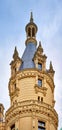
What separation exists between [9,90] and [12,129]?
8.91 metres

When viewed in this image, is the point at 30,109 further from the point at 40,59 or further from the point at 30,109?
the point at 40,59

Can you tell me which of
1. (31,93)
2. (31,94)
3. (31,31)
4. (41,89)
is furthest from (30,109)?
A: (31,31)

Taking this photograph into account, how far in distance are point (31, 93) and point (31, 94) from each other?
0.24m

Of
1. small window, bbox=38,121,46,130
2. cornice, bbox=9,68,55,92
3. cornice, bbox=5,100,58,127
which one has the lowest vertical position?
small window, bbox=38,121,46,130

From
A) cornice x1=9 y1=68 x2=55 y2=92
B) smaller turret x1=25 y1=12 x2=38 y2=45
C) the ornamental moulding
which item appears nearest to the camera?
the ornamental moulding

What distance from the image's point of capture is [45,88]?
74312mm

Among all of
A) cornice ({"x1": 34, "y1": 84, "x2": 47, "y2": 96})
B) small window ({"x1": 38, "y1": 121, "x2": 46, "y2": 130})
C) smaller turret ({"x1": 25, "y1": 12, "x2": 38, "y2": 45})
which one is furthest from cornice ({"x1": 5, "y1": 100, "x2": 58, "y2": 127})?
smaller turret ({"x1": 25, "y1": 12, "x2": 38, "y2": 45})

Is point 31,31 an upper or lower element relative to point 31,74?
upper

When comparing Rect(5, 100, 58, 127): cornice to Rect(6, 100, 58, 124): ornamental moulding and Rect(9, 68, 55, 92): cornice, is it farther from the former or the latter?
Rect(9, 68, 55, 92): cornice

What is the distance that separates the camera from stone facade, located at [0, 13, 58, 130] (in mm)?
69688

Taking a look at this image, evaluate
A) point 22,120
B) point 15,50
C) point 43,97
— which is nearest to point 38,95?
point 43,97

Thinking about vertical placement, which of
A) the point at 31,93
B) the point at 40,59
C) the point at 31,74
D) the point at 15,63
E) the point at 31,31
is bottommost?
the point at 31,93

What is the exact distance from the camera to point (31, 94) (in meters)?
72.9

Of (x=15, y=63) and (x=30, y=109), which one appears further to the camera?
(x=15, y=63)
